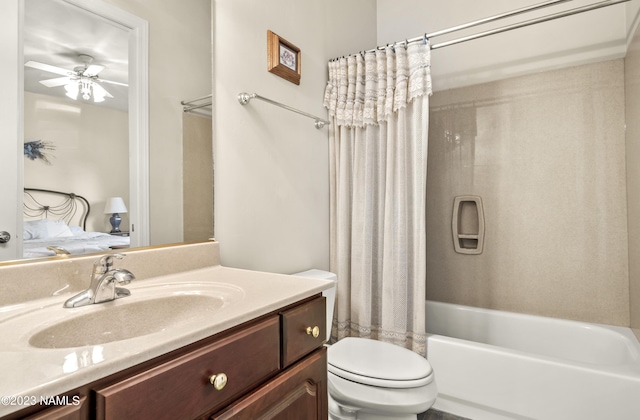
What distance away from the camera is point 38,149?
33.7 inches

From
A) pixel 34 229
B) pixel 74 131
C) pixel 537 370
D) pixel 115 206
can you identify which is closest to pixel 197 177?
pixel 115 206

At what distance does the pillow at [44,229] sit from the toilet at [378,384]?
109cm

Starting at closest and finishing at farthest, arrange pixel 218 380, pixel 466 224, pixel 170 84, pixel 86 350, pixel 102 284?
pixel 86 350 < pixel 218 380 < pixel 102 284 < pixel 170 84 < pixel 466 224

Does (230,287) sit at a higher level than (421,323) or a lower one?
higher

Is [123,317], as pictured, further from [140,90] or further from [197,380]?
[140,90]

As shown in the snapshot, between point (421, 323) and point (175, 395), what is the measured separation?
57.2 inches

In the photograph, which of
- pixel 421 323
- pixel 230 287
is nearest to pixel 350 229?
pixel 421 323

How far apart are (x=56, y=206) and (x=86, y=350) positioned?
560mm

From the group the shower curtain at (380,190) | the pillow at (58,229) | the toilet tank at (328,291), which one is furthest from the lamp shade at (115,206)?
the shower curtain at (380,190)

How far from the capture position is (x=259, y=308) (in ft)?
2.47

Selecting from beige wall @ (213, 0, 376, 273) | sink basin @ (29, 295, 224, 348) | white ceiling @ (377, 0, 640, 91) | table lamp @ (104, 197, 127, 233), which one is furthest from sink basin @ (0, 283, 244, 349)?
white ceiling @ (377, 0, 640, 91)

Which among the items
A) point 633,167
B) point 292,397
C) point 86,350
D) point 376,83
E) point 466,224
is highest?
point 376,83

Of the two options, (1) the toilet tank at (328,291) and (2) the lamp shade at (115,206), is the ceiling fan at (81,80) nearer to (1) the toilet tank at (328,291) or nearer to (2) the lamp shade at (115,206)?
(2) the lamp shade at (115,206)

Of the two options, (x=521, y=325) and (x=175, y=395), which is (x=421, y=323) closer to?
(x=521, y=325)
